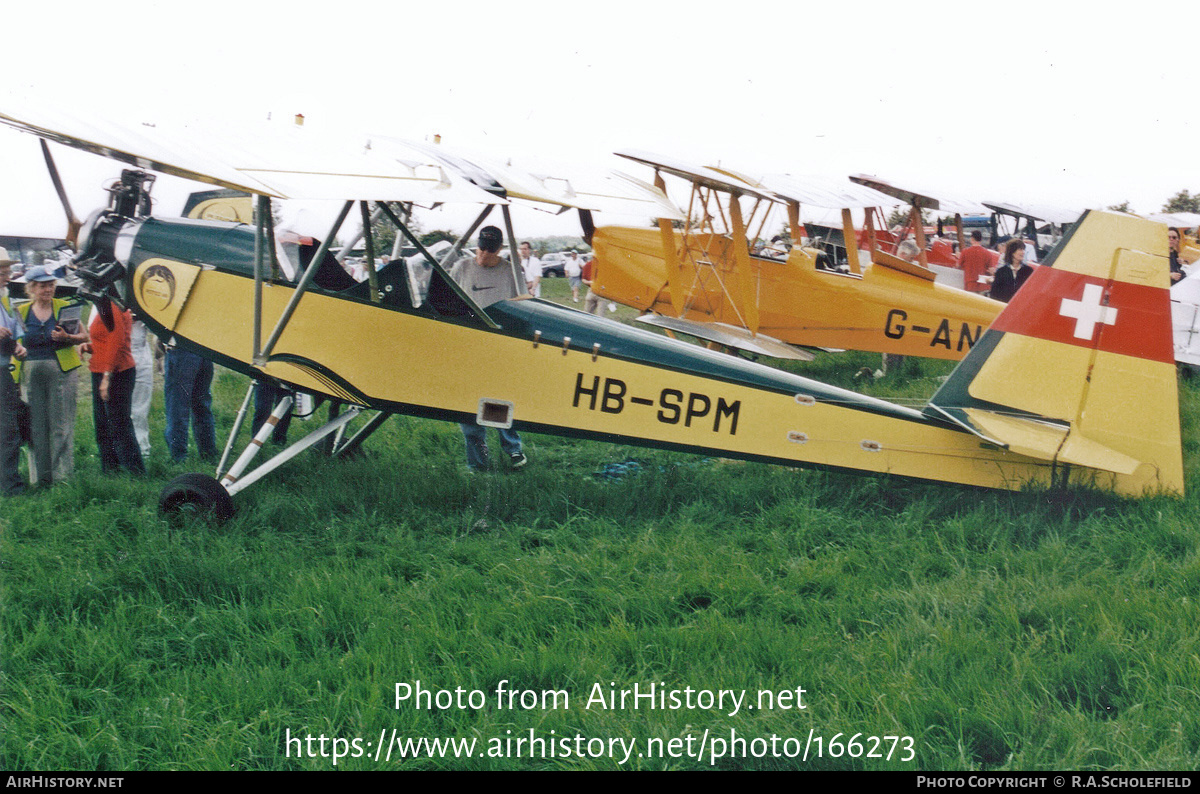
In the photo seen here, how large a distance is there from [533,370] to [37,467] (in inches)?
132

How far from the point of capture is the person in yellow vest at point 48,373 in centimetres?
524

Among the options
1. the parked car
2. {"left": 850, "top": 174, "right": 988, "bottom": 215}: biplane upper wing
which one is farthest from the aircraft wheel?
the parked car

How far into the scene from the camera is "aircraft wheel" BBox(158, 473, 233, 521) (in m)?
4.34

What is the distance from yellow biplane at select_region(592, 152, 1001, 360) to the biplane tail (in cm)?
367

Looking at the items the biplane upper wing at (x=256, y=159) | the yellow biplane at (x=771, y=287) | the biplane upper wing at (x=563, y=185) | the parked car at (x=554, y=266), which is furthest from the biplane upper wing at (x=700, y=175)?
the parked car at (x=554, y=266)

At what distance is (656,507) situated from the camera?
16.2 ft

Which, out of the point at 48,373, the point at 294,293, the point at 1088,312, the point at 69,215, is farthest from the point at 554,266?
the point at 1088,312

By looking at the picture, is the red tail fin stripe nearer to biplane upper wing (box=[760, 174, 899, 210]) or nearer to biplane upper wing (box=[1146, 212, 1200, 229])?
biplane upper wing (box=[760, 174, 899, 210])

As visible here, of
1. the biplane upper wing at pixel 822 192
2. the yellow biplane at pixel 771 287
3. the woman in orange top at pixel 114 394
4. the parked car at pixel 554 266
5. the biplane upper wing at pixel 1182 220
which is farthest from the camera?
the parked car at pixel 554 266

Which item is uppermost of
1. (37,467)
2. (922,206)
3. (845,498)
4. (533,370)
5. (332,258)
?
(922,206)

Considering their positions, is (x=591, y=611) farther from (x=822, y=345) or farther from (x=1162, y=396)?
(x=822, y=345)

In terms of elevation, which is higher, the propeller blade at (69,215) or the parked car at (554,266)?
the propeller blade at (69,215)

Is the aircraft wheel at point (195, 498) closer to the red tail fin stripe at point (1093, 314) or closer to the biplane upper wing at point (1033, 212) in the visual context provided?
the red tail fin stripe at point (1093, 314)

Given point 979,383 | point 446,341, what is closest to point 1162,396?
point 979,383
